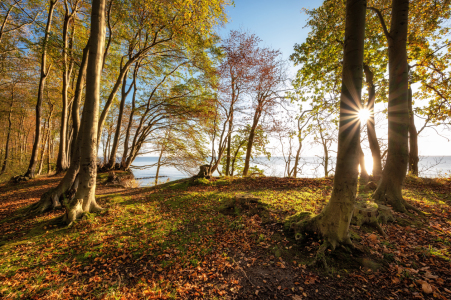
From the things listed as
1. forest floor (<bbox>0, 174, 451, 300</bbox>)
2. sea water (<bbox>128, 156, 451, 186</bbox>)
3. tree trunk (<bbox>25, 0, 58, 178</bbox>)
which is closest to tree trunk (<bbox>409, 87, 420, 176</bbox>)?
sea water (<bbox>128, 156, 451, 186</bbox>)

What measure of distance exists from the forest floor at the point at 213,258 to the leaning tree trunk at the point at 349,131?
56 cm

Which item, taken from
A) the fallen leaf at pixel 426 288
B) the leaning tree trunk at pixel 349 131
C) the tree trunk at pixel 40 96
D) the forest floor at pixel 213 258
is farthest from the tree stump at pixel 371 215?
the tree trunk at pixel 40 96

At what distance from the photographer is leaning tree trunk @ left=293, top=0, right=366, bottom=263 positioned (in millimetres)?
3370

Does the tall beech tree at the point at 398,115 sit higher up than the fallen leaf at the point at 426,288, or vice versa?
the tall beech tree at the point at 398,115

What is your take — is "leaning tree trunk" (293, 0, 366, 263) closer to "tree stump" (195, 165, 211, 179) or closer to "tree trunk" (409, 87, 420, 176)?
"tree stump" (195, 165, 211, 179)

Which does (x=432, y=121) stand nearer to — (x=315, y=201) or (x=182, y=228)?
(x=315, y=201)

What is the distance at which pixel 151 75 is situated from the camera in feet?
50.9

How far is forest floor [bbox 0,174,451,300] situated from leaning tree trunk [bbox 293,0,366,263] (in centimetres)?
56

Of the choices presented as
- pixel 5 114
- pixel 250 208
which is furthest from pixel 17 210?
pixel 5 114

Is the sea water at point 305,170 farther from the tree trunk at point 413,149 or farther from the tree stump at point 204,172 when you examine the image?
the tree stump at point 204,172

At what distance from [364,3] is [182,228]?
6953mm

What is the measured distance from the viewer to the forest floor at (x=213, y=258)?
2.83m

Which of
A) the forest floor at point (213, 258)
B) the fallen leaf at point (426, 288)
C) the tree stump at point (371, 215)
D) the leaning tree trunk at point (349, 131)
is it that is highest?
the leaning tree trunk at point (349, 131)

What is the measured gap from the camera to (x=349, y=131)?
3.37 metres
